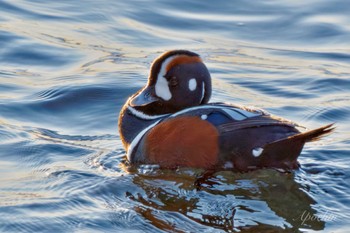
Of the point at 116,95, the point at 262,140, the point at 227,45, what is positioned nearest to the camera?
the point at 262,140

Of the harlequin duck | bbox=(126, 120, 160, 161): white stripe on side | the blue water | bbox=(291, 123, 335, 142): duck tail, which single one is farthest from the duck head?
bbox=(291, 123, 335, 142): duck tail

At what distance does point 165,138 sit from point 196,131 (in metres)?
0.30

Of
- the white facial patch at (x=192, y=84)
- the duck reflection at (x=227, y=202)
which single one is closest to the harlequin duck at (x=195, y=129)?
the white facial patch at (x=192, y=84)

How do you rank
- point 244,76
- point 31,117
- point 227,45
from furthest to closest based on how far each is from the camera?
point 227,45
point 244,76
point 31,117

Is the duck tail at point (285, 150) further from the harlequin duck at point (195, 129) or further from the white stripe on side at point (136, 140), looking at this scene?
the white stripe on side at point (136, 140)

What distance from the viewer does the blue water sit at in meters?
7.59

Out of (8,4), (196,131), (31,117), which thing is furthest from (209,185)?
(8,4)

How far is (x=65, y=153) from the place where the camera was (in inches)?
353

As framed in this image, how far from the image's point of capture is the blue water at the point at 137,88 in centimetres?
759

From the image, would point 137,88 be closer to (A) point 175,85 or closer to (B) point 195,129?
(A) point 175,85

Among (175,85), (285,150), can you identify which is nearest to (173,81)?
(175,85)

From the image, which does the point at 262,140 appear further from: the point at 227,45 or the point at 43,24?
the point at 43,24

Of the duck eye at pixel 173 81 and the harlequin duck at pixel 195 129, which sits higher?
the duck eye at pixel 173 81

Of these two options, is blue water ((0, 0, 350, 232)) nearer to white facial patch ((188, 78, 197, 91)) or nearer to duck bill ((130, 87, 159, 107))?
duck bill ((130, 87, 159, 107))
